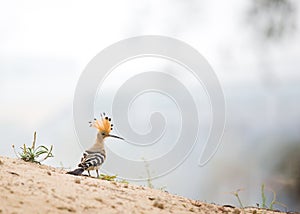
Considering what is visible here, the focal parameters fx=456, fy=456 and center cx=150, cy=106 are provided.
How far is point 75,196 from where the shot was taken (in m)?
3.93

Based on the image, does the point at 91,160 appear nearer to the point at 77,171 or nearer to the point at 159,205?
the point at 77,171

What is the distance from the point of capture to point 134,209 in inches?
158

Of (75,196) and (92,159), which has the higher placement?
(92,159)

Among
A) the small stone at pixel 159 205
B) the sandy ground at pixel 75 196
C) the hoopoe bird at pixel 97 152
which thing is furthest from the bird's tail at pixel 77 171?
the small stone at pixel 159 205

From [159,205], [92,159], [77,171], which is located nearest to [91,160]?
[92,159]

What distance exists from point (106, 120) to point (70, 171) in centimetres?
103

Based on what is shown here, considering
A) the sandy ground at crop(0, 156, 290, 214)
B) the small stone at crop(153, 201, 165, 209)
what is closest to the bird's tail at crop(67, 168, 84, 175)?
the sandy ground at crop(0, 156, 290, 214)

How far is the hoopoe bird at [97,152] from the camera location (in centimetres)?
587

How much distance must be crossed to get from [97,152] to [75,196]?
229cm

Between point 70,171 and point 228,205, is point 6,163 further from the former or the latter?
point 228,205

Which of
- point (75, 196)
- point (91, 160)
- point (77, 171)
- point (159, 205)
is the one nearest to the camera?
point (75, 196)

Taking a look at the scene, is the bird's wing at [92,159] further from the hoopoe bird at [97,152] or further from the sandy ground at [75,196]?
the sandy ground at [75,196]

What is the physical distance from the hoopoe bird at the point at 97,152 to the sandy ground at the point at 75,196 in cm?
88

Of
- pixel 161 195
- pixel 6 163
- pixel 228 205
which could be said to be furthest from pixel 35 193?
pixel 228 205
